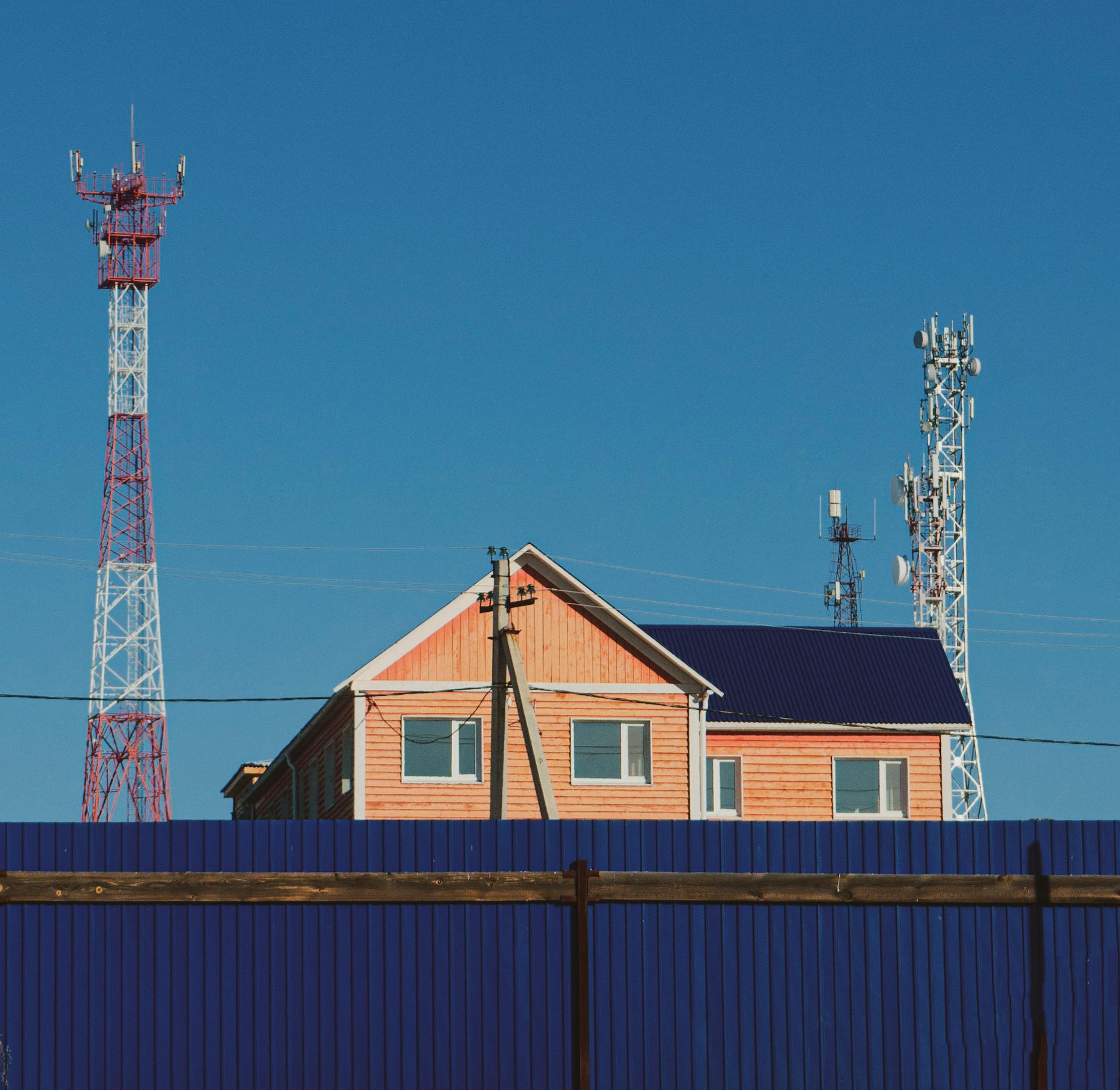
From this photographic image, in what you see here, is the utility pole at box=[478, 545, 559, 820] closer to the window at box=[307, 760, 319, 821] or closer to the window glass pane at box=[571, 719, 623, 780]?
the window glass pane at box=[571, 719, 623, 780]

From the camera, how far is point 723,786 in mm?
40344

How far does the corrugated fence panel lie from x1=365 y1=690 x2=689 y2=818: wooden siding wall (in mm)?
18977

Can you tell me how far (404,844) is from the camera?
17469mm

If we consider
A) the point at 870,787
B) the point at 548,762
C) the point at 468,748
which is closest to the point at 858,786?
the point at 870,787

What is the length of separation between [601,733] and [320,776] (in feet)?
A: 21.8

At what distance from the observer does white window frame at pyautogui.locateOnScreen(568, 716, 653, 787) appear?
37.7 meters

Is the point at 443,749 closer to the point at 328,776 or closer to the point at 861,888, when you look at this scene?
the point at 328,776

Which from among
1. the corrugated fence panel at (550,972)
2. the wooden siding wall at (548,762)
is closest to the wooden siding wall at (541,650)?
the wooden siding wall at (548,762)

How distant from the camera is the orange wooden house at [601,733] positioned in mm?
37281

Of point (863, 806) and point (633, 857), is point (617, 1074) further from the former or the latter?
point (863, 806)

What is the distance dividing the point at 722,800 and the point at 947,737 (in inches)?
185

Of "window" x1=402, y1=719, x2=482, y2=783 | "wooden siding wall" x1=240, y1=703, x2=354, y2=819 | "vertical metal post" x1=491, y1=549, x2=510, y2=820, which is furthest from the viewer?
"wooden siding wall" x1=240, y1=703, x2=354, y2=819

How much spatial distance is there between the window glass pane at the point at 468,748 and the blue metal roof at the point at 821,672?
4.90 meters

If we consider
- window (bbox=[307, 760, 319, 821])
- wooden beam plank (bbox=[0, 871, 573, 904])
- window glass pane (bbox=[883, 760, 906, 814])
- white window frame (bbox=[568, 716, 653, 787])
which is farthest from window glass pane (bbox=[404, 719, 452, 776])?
wooden beam plank (bbox=[0, 871, 573, 904])
